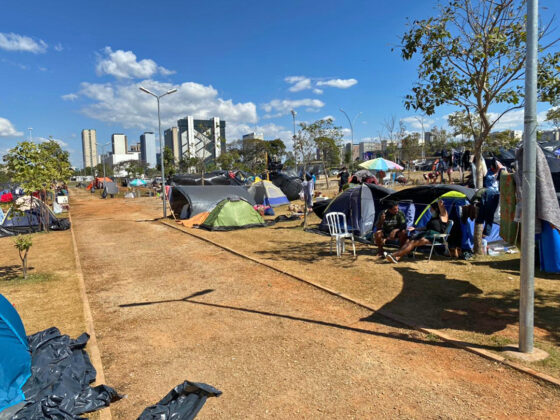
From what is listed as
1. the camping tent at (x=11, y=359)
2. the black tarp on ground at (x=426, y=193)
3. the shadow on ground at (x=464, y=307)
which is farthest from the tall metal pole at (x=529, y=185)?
the black tarp on ground at (x=426, y=193)

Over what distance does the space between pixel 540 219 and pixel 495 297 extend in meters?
2.04

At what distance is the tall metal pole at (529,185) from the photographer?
371 cm

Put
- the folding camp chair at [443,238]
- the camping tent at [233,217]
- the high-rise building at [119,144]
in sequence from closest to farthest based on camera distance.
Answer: the folding camp chair at [443,238]
the camping tent at [233,217]
the high-rise building at [119,144]

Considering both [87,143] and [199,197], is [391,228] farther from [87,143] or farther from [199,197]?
[87,143]

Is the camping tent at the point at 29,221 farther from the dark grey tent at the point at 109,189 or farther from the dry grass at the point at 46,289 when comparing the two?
the dark grey tent at the point at 109,189

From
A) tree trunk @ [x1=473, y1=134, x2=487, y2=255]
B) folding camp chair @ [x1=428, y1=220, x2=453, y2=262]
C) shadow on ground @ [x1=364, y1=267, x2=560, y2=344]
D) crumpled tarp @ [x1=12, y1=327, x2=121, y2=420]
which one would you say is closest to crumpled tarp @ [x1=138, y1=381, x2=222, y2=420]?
crumpled tarp @ [x1=12, y1=327, x2=121, y2=420]

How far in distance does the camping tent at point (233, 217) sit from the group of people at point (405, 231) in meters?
6.56

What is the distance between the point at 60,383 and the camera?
3.61m

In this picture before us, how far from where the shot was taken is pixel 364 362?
13.4 feet

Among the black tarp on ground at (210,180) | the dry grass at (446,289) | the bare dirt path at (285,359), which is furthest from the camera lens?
the black tarp on ground at (210,180)

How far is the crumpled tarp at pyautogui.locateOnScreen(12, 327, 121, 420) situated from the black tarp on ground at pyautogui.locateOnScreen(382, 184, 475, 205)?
26.9ft

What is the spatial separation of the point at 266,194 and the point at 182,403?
18.2 m

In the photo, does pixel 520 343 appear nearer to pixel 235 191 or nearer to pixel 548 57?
pixel 548 57

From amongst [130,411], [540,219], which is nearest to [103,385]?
[130,411]
